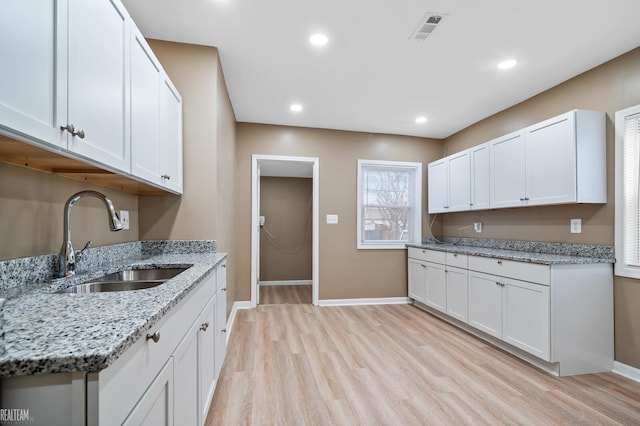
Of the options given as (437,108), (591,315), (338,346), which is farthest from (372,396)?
(437,108)

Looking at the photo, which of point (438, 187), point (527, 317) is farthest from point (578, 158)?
point (438, 187)

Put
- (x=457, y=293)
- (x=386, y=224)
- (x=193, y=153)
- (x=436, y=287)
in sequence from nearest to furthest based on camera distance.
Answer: (x=193, y=153)
(x=457, y=293)
(x=436, y=287)
(x=386, y=224)

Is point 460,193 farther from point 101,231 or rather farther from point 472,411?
point 101,231

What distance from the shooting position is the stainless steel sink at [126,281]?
4.42ft

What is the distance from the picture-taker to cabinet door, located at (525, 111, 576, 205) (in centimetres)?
243

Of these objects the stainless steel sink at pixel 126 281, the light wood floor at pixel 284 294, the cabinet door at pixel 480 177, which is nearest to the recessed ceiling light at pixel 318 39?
the stainless steel sink at pixel 126 281

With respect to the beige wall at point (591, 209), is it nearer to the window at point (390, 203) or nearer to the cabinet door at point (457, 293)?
the cabinet door at point (457, 293)

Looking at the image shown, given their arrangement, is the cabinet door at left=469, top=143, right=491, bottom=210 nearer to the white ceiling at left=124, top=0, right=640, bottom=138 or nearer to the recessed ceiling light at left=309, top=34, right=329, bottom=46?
the white ceiling at left=124, top=0, right=640, bottom=138

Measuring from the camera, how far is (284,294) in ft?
16.2

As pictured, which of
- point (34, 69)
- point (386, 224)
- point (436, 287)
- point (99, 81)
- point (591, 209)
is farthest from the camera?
point (386, 224)

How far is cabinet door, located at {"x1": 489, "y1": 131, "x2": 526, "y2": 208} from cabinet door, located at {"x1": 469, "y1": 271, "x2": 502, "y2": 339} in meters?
0.84

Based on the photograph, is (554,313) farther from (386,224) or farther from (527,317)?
(386,224)

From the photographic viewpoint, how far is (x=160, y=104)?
1.89 m

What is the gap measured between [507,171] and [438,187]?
1.20 meters
